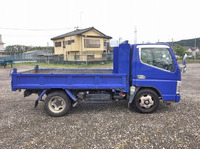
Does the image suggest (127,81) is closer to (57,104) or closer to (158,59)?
(158,59)

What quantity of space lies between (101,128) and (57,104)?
1779 mm

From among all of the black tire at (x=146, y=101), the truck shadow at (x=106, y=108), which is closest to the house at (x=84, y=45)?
the truck shadow at (x=106, y=108)

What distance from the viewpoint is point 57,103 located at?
5172 millimetres

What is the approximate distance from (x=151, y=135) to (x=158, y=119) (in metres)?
1.07

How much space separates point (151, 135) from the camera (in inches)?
153

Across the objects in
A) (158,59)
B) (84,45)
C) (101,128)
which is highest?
(84,45)

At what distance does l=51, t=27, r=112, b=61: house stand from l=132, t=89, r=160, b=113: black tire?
25.1 meters

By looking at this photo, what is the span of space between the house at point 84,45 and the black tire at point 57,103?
24.9m

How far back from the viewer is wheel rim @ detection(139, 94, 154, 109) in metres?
5.18

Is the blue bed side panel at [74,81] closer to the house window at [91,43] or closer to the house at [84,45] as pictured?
the house at [84,45]

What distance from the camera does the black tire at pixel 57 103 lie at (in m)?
5.09

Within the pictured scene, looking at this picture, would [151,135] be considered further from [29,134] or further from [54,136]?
[29,134]

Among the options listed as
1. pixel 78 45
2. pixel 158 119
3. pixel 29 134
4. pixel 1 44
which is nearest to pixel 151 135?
pixel 158 119

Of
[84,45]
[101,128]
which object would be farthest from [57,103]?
[84,45]
